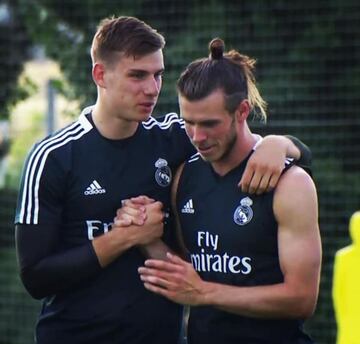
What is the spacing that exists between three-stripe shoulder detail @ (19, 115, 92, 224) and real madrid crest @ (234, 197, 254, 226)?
2.08ft

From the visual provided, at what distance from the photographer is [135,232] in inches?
151

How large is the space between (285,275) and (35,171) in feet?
3.04

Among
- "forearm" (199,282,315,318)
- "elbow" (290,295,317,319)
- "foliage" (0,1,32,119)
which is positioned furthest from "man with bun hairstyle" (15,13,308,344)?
"foliage" (0,1,32,119)

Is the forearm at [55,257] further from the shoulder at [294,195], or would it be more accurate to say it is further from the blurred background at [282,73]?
the blurred background at [282,73]

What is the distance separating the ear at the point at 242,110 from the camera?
148 inches

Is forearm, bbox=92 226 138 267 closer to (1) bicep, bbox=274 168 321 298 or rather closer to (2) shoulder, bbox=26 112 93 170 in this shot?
(2) shoulder, bbox=26 112 93 170

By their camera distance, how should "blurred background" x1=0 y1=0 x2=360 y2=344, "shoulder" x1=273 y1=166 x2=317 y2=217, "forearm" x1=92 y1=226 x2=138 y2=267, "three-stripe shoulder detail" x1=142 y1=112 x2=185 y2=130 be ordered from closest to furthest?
"shoulder" x1=273 y1=166 x2=317 y2=217 → "forearm" x1=92 y1=226 x2=138 y2=267 → "three-stripe shoulder detail" x1=142 y1=112 x2=185 y2=130 → "blurred background" x1=0 y1=0 x2=360 y2=344

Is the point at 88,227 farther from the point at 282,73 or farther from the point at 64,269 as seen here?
the point at 282,73

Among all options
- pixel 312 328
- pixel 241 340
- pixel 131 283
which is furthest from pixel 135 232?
pixel 312 328

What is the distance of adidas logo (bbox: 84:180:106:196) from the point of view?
3912 mm

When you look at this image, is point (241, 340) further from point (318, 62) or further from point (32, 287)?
point (318, 62)

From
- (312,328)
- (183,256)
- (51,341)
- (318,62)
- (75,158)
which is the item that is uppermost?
(318,62)

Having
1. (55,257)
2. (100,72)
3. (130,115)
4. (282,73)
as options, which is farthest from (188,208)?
(282,73)

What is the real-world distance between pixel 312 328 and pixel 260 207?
3759 mm
